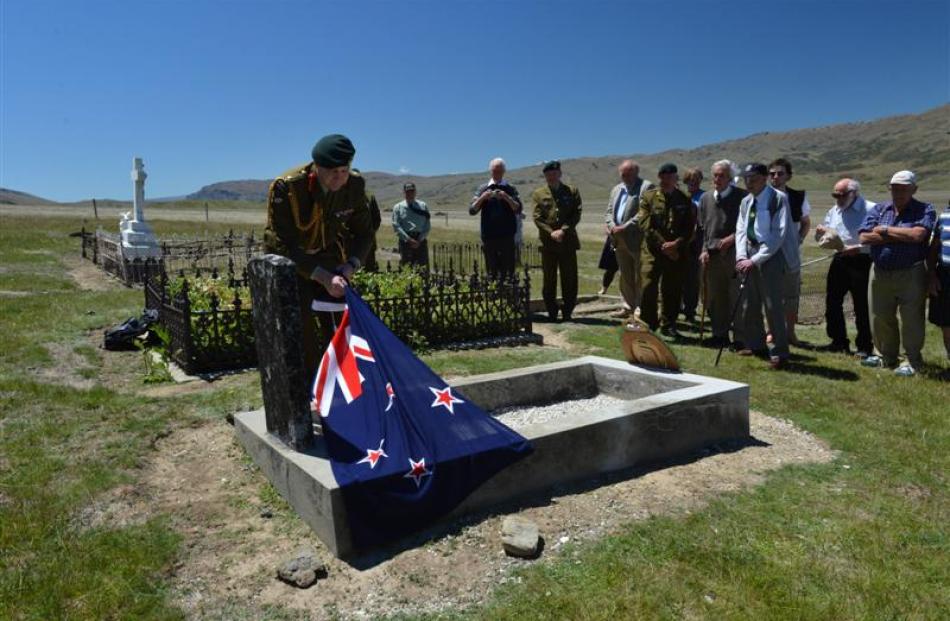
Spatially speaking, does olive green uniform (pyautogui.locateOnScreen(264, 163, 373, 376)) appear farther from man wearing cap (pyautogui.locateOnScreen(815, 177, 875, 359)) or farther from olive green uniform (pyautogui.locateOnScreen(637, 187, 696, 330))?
man wearing cap (pyautogui.locateOnScreen(815, 177, 875, 359))

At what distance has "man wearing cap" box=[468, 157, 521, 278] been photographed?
32.4 ft

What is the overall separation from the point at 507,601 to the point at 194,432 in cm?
334

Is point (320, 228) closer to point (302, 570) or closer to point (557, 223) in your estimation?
point (302, 570)

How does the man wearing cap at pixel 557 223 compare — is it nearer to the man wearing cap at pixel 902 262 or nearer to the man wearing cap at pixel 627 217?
the man wearing cap at pixel 627 217

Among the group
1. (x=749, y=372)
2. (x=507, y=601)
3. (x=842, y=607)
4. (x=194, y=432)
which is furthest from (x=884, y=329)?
(x=194, y=432)

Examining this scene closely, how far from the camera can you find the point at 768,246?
22.9ft

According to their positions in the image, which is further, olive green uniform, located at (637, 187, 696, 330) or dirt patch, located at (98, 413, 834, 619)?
olive green uniform, located at (637, 187, 696, 330)

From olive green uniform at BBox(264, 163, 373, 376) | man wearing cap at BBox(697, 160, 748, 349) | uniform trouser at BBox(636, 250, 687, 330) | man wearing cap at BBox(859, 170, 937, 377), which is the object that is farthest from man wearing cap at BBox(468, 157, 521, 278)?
olive green uniform at BBox(264, 163, 373, 376)

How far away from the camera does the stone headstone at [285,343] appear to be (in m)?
3.95

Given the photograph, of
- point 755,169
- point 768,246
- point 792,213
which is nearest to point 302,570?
point 768,246

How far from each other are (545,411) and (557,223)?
4.71 metres

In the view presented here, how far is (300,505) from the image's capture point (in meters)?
3.91

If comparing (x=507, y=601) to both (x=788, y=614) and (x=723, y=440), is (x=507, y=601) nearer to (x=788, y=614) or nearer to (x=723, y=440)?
(x=788, y=614)

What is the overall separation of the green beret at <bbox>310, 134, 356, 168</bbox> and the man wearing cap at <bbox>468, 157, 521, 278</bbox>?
5.42 metres
